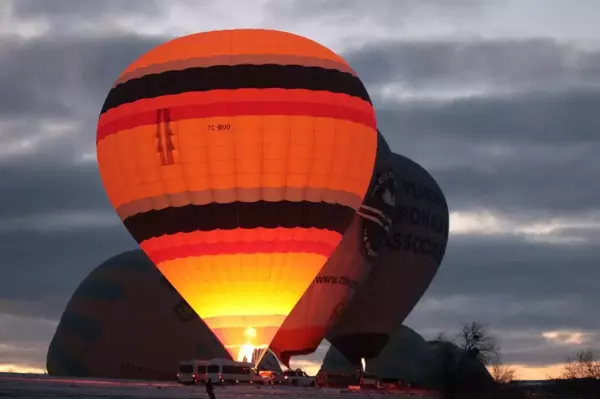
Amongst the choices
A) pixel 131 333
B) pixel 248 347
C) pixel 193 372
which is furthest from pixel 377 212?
pixel 193 372

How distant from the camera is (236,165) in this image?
152 ft

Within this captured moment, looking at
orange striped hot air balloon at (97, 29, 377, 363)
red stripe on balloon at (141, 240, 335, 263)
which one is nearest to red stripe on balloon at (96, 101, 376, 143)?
orange striped hot air balloon at (97, 29, 377, 363)

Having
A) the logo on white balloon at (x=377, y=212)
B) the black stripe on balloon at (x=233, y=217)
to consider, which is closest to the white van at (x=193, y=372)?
the black stripe on balloon at (x=233, y=217)

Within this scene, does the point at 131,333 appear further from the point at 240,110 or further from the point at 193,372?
the point at 240,110

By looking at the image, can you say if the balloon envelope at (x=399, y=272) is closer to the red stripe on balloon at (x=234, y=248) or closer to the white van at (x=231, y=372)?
the red stripe on balloon at (x=234, y=248)

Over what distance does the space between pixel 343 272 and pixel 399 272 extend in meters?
6.20

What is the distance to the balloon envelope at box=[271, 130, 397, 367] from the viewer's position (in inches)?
2291

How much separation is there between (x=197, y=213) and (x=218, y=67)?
4933 mm

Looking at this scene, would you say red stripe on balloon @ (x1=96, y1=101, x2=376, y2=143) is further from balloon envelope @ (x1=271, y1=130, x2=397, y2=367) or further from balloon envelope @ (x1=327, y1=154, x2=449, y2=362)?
balloon envelope @ (x1=327, y1=154, x2=449, y2=362)

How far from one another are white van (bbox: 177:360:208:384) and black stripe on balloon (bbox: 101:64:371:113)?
30.0 ft

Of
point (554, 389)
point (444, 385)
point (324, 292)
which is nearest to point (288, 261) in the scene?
point (324, 292)

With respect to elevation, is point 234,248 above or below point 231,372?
above

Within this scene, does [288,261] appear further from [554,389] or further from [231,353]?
[554,389]

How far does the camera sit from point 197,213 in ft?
154
